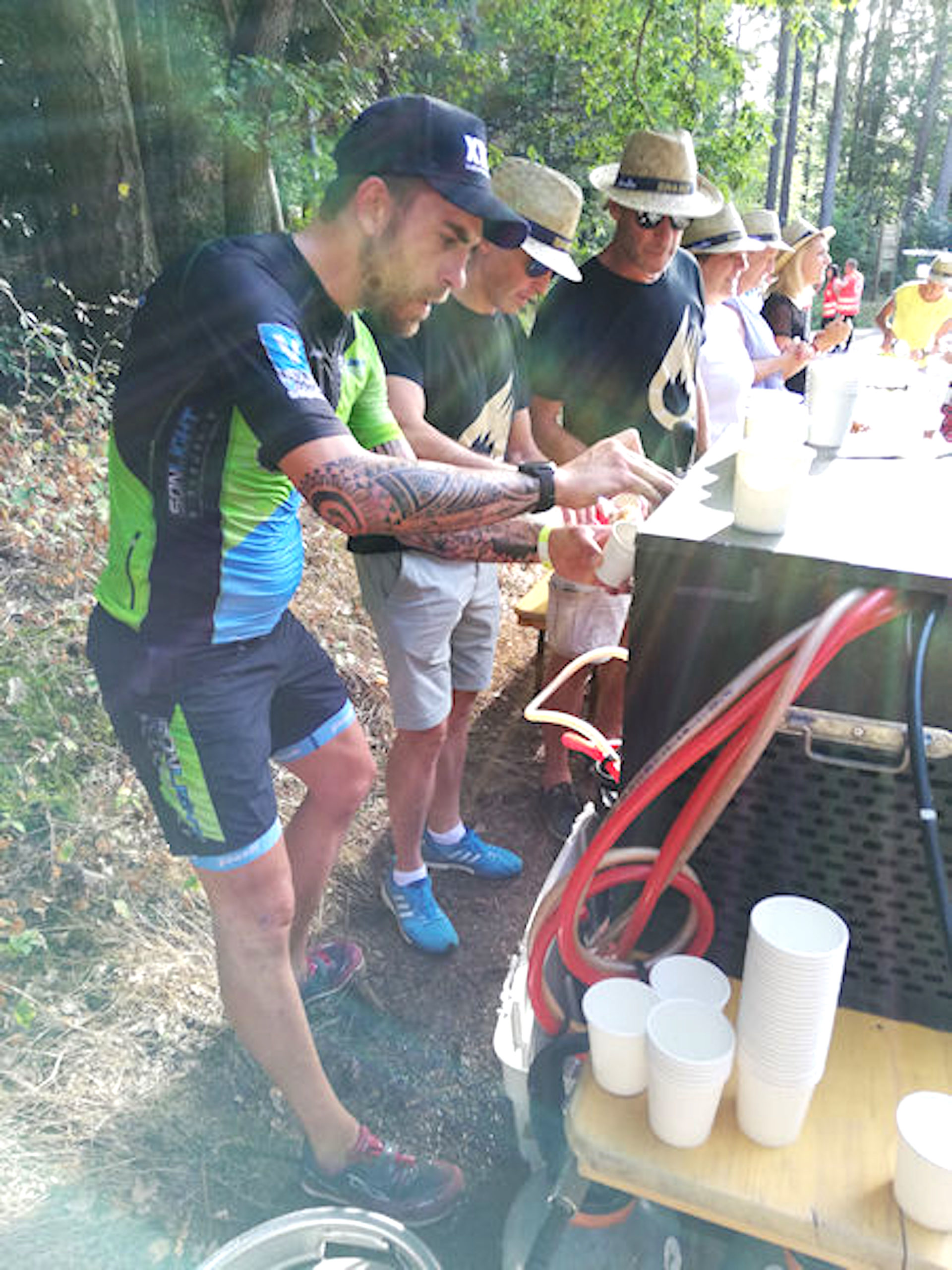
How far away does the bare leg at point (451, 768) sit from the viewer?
280cm

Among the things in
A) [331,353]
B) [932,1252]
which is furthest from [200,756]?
[932,1252]

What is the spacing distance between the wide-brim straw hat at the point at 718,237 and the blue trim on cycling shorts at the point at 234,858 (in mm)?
3071

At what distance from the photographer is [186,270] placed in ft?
4.78

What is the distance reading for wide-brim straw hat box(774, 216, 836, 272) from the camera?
537cm

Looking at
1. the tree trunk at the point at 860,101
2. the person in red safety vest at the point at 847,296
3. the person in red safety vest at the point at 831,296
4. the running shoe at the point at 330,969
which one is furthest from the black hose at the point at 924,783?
the tree trunk at the point at 860,101

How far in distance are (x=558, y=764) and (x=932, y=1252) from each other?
8.11 feet

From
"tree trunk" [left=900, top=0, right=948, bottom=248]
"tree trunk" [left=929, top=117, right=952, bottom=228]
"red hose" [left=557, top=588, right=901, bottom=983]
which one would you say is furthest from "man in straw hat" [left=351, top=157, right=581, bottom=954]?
"tree trunk" [left=900, top=0, right=948, bottom=248]

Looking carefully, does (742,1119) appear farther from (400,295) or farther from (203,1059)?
(203,1059)

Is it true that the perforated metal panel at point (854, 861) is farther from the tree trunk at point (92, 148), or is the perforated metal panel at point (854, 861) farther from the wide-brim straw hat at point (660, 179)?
the tree trunk at point (92, 148)

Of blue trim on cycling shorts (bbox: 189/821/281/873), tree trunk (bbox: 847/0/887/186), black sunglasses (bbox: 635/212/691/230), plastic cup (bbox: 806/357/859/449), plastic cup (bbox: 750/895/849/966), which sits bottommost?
blue trim on cycling shorts (bbox: 189/821/281/873)

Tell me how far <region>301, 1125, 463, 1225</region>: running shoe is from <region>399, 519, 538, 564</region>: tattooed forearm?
4.03ft

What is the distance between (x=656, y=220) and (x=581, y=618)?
51.0 inches

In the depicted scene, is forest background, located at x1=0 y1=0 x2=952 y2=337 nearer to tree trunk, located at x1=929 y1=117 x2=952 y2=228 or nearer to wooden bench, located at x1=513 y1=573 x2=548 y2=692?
wooden bench, located at x1=513 y1=573 x2=548 y2=692

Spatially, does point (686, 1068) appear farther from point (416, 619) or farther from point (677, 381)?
point (677, 381)
